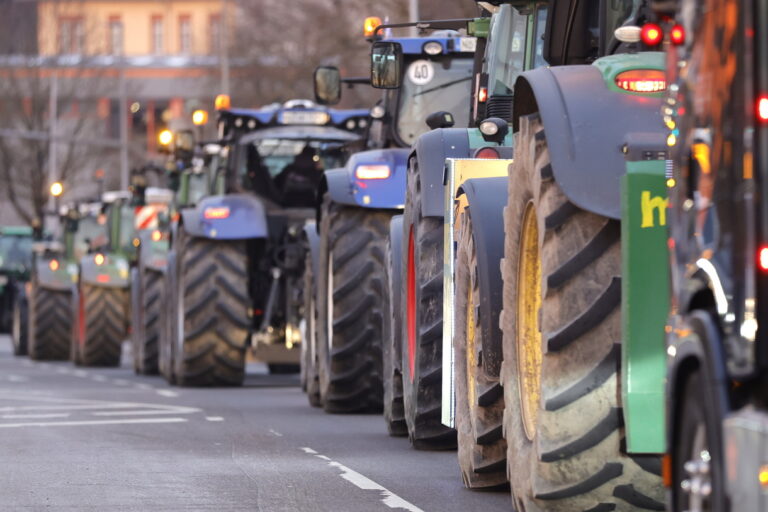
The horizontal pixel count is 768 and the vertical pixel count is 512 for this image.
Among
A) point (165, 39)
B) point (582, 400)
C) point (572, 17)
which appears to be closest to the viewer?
point (582, 400)

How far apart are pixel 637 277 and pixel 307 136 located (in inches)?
603

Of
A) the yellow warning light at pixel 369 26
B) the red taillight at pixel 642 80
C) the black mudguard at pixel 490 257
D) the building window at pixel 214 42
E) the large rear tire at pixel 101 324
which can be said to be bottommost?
the large rear tire at pixel 101 324

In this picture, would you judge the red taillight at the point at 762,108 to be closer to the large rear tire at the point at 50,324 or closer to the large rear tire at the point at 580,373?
the large rear tire at the point at 580,373

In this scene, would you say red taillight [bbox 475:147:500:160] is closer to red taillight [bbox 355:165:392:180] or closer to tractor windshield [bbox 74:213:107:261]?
red taillight [bbox 355:165:392:180]

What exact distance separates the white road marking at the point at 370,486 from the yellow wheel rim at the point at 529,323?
985mm

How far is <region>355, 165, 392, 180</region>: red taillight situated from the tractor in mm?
9484

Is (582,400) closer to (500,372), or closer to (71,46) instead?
(500,372)

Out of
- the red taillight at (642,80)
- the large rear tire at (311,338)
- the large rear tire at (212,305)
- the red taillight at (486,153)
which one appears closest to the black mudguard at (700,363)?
the red taillight at (642,80)

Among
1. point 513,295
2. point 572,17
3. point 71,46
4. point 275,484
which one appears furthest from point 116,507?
point 71,46

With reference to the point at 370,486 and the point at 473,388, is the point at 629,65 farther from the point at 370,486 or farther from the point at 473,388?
the point at 370,486

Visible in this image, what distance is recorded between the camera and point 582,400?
7988 millimetres

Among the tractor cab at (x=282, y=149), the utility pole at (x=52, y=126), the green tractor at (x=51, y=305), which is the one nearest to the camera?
the tractor cab at (x=282, y=149)

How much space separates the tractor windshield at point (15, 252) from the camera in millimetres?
52312

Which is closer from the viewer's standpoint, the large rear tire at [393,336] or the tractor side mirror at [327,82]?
the large rear tire at [393,336]
